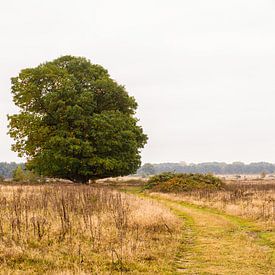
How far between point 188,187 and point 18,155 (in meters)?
16.8

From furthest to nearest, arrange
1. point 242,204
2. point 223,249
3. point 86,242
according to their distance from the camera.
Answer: point 242,204 < point 223,249 < point 86,242

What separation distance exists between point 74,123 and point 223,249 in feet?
85.6

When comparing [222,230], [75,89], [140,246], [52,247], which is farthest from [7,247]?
[75,89]

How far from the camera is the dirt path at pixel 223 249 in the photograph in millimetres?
9180

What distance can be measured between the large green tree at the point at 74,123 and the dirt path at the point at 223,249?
64.5ft

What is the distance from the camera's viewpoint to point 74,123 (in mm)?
35594

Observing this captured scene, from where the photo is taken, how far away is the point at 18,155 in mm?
37969

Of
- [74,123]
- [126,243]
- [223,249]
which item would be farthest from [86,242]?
[74,123]

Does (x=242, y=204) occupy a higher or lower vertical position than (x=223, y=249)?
Answer: higher

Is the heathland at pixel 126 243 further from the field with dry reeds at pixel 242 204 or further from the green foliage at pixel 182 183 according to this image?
the green foliage at pixel 182 183

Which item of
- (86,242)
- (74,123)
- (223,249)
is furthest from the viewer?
(74,123)

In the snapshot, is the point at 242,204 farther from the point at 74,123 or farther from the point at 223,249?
the point at 74,123

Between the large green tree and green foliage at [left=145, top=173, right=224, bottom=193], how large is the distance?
2.92m

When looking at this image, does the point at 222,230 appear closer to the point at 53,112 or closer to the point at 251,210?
the point at 251,210
